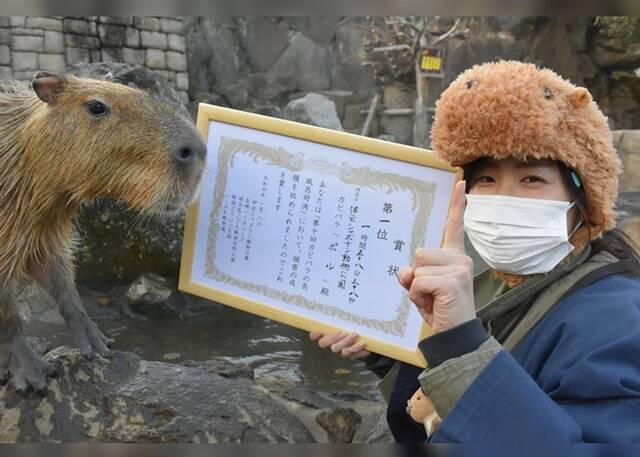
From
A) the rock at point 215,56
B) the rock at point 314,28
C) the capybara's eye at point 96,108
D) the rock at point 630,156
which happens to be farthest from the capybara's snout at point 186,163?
the rock at point 314,28

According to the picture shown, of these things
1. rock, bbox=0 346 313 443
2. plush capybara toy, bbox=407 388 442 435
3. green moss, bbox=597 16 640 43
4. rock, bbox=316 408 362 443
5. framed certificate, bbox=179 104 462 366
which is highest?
green moss, bbox=597 16 640 43

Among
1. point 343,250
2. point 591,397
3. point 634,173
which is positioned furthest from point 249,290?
point 634,173

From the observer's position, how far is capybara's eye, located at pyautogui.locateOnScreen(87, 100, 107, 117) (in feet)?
7.32

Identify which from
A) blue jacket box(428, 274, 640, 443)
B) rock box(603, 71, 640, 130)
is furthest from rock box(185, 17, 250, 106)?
blue jacket box(428, 274, 640, 443)

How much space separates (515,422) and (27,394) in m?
1.95

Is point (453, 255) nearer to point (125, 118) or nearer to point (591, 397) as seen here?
point (591, 397)

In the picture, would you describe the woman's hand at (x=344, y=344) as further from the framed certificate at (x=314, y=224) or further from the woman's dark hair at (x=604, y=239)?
the woman's dark hair at (x=604, y=239)

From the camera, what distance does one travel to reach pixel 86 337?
251cm

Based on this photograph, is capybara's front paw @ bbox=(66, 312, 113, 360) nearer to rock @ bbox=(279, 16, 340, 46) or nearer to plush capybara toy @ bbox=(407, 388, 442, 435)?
plush capybara toy @ bbox=(407, 388, 442, 435)

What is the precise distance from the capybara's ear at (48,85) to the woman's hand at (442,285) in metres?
1.64

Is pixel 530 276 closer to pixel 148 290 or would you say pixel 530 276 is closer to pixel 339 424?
pixel 339 424

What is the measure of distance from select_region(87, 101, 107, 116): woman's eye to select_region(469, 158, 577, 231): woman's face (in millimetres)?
1448

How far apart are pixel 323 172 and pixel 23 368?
1.38m

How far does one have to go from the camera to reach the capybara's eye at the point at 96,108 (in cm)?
223
